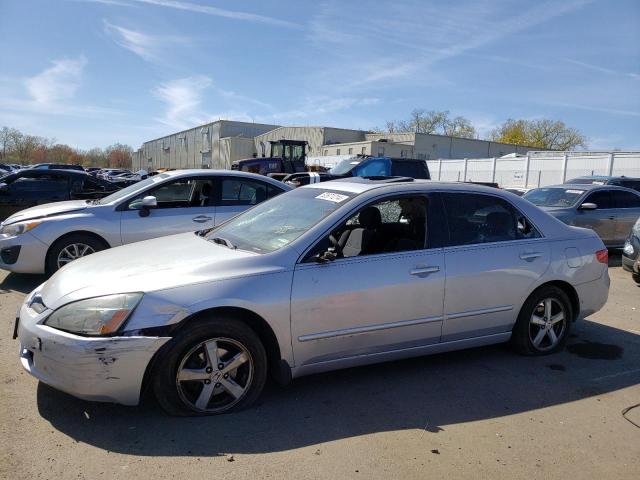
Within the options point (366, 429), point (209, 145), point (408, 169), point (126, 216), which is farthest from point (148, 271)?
point (209, 145)

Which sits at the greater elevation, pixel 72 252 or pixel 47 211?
pixel 47 211

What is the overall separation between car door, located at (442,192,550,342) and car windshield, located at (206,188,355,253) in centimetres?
99

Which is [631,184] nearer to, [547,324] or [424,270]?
[547,324]

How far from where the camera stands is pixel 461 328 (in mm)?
3955

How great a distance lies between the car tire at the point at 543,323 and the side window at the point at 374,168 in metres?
11.0

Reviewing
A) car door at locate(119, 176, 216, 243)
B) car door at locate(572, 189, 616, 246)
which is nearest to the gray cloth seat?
car door at locate(119, 176, 216, 243)

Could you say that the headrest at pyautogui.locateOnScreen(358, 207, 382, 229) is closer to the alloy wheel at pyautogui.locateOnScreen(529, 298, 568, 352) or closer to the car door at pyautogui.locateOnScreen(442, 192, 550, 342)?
the car door at pyautogui.locateOnScreen(442, 192, 550, 342)

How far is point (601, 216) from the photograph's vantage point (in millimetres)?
10031

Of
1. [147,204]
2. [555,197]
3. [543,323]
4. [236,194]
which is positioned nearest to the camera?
[543,323]

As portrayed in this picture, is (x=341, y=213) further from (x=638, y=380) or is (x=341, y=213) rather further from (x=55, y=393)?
(x=638, y=380)

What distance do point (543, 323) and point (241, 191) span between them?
4.41 metres

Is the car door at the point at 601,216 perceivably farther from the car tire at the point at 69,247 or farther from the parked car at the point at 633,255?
the car tire at the point at 69,247

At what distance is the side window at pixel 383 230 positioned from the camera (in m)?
3.73

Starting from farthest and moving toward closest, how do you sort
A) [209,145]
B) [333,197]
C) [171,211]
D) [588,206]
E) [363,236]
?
[209,145], [588,206], [171,211], [333,197], [363,236]
